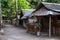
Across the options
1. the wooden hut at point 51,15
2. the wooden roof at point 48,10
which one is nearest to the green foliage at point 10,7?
the wooden roof at point 48,10

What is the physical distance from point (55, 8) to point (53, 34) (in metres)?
2.79

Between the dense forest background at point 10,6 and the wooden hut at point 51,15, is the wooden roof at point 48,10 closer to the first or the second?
the wooden hut at point 51,15

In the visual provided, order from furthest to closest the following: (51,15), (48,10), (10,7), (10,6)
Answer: (10,7) → (10,6) → (48,10) → (51,15)

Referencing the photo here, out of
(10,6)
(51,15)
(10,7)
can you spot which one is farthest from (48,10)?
(10,7)

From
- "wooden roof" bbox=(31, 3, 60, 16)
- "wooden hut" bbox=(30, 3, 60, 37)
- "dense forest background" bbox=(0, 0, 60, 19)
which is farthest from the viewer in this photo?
"dense forest background" bbox=(0, 0, 60, 19)

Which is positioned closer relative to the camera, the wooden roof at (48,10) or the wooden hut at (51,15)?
the wooden hut at (51,15)

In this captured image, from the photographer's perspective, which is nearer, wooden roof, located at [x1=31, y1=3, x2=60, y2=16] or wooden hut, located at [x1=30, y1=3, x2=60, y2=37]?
wooden hut, located at [x1=30, y1=3, x2=60, y2=37]

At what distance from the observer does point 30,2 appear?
149 feet

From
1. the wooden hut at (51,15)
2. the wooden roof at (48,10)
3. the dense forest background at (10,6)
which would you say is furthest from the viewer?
the dense forest background at (10,6)

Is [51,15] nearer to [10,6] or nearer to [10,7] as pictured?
[10,6]

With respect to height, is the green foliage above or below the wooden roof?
below

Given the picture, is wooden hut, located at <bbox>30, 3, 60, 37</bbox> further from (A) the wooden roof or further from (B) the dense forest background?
(B) the dense forest background

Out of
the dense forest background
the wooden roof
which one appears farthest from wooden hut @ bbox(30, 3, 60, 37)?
the dense forest background

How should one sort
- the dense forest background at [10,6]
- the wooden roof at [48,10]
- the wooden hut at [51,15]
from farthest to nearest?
the dense forest background at [10,6] → the wooden roof at [48,10] → the wooden hut at [51,15]
